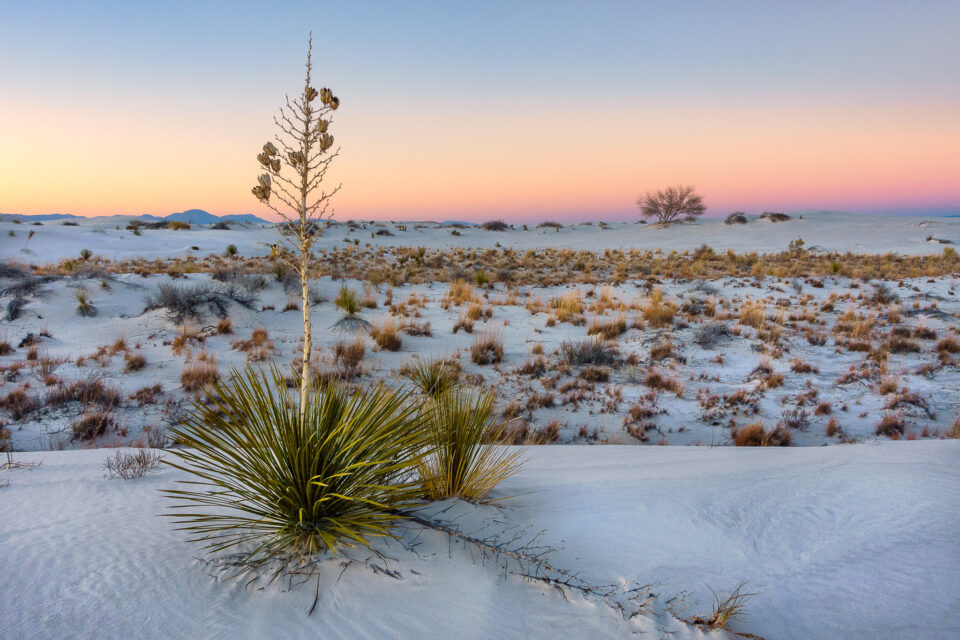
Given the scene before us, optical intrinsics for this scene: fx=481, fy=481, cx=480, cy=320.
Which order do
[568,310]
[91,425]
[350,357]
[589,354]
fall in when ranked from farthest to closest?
[568,310]
[589,354]
[350,357]
[91,425]

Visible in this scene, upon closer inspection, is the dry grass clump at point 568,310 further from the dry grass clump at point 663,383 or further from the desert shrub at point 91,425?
the desert shrub at point 91,425

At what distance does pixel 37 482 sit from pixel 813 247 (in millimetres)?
37824

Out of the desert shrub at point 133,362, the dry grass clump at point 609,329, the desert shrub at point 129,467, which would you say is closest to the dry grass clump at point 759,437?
the dry grass clump at point 609,329

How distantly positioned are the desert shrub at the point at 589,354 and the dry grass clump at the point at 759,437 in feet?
9.60

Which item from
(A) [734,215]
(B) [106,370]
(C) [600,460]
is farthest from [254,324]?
(A) [734,215]

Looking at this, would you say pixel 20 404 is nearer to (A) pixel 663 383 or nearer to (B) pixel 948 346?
(A) pixel 663 383

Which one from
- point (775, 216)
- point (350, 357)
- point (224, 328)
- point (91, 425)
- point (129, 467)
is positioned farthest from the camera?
point (775, 216)

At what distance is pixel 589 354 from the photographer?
837cm

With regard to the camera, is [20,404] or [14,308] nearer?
[20,404]

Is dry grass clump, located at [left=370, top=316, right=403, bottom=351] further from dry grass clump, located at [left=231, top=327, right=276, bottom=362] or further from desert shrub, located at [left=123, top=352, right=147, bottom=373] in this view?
desert shrub, located at [left=123, top=352, right=147, bottom=373]

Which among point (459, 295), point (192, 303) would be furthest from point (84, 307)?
point (459, 295)

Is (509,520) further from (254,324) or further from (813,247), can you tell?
(813,247)

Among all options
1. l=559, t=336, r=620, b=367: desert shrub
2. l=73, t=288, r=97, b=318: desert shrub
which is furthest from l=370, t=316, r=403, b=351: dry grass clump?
l=73, t=288, r=97, b=318: desert shrub

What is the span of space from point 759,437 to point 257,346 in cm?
802
